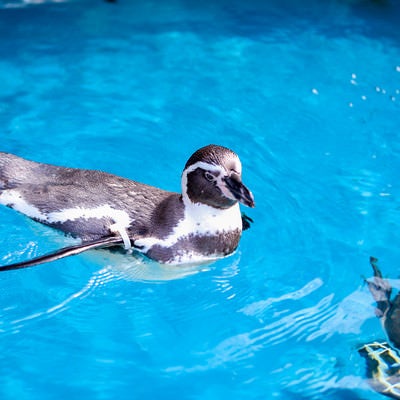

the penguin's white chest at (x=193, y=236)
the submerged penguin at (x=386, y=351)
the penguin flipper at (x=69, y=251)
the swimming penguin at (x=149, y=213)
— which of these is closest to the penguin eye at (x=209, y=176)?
the swimming penguin at (x=149, y=213)

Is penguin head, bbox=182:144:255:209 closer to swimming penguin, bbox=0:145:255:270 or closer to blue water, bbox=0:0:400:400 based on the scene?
swimming penguin, bbox=0:145:255:270

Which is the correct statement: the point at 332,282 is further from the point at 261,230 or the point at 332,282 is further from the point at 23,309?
the point at 23,309

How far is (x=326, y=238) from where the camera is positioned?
3.16m

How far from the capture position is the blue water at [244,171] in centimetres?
249

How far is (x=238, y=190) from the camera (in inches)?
94.3

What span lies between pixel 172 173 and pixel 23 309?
1.16 meters

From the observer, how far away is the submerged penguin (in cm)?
240

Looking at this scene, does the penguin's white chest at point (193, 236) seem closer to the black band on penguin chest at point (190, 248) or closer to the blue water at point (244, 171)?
the black band on penguin chest at point (190, 248)

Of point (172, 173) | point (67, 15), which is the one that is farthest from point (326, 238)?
point (67, 15)

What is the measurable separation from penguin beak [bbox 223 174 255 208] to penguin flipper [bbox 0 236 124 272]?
0.47 meters

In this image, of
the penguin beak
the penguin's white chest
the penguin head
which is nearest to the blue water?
the penguin's white chest

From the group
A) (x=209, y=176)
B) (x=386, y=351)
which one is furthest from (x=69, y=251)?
(x=386, y=351)

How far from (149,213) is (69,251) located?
1.15 ft

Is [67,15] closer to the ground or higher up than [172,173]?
higher up
